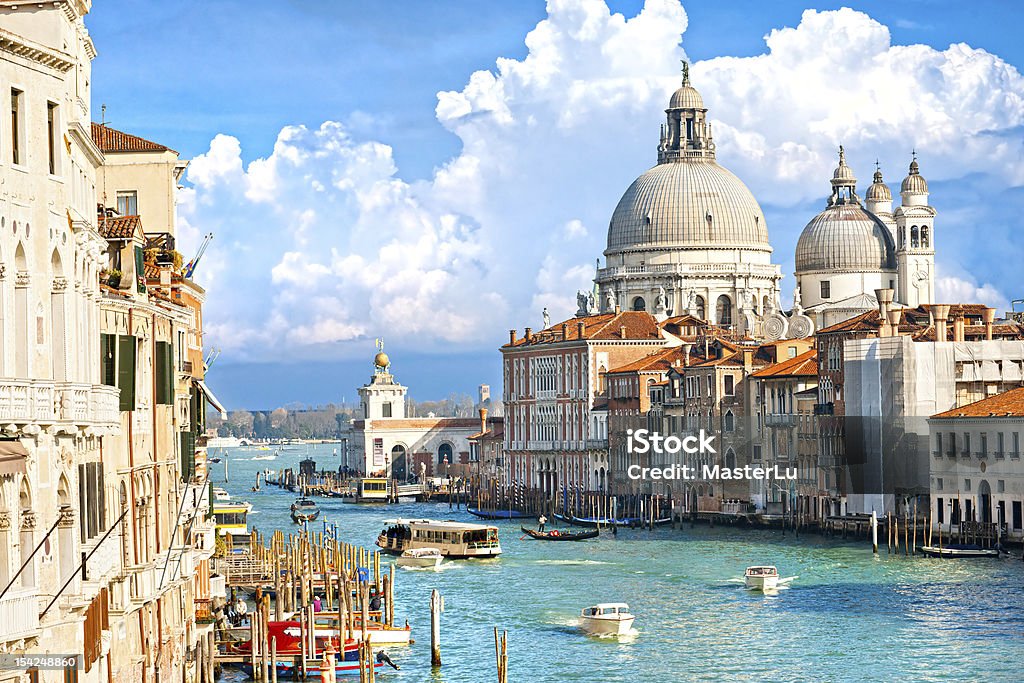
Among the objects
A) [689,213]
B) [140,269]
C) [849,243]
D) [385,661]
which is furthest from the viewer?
[689,213]

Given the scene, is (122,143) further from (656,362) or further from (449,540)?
(656,362)

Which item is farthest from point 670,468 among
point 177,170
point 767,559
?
point 177,170

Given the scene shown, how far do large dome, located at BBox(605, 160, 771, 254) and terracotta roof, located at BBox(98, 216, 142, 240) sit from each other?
204 ft

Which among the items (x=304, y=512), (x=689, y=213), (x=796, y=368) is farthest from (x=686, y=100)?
(x=796, y=368)

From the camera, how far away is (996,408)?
43.8 metres

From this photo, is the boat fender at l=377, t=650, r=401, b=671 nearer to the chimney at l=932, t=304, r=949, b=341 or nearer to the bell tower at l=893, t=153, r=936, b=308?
the chimney at l=932, t=304, r=949, b=341

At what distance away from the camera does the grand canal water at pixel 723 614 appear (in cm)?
2692

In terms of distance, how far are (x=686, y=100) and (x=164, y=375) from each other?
66111 millimetres

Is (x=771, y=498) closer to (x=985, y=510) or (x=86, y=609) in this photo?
(x=985, y=510)

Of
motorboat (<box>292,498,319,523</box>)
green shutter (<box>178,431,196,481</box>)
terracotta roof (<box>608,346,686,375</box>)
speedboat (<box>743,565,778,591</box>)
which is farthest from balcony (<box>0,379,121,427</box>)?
terracotta roof (<box>608,346,686,375</box>)

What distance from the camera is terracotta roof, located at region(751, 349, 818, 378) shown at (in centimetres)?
5312

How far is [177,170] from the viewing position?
65.3ft

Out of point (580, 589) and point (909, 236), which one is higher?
point (909, 236)

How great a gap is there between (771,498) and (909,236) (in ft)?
71.5
